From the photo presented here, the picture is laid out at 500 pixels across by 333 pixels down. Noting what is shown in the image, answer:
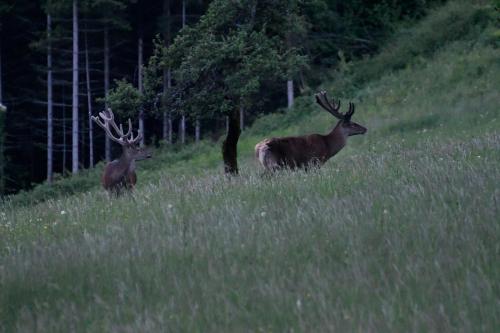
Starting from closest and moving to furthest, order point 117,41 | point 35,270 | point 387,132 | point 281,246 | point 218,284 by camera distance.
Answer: point 218,284
point 281,246
point 35,270
point 387,132
point 117,41

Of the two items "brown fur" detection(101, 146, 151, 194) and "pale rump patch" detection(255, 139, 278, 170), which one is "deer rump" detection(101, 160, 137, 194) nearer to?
"brown fur" detection(101, 146, 151, 194)

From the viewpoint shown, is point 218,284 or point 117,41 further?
point 117,41

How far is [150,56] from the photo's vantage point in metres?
28.7

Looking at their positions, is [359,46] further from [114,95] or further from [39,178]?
[114,95]

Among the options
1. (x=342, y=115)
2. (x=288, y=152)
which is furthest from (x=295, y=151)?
(x=342, y=115)

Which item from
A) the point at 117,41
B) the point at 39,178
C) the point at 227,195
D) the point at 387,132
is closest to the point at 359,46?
the point at 117,41

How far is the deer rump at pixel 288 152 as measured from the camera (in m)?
15.4

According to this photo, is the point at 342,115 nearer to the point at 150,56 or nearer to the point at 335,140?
the point at 335,140

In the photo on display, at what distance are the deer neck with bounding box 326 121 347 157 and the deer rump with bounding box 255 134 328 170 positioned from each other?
0.75 metres

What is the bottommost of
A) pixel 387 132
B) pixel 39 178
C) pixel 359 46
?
pixel 39 178

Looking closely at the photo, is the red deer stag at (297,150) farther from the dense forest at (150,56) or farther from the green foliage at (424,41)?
the green foliage at (424,41)

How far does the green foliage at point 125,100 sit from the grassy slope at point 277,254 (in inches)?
189

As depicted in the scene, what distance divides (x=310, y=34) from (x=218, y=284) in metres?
35.7

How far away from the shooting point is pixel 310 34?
1638 inches
